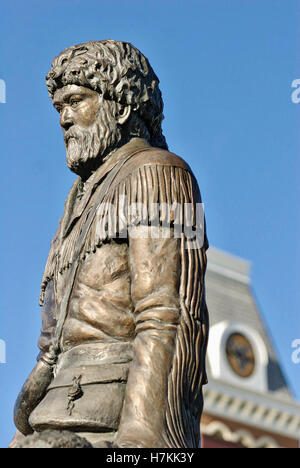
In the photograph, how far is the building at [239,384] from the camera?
35.0 metres

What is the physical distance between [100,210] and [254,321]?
37565mm

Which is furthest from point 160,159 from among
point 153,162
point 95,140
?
point 95,140

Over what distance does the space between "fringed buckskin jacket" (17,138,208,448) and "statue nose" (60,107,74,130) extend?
331 millimetres

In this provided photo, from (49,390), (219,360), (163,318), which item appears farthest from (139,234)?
(219,360)

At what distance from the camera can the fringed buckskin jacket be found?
12.5 feet

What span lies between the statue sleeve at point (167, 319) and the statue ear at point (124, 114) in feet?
1.36

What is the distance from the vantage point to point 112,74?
4523mm

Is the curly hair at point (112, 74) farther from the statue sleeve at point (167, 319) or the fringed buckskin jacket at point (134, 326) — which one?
the statue sleeve at point (167, 319)

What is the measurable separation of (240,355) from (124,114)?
33448mm

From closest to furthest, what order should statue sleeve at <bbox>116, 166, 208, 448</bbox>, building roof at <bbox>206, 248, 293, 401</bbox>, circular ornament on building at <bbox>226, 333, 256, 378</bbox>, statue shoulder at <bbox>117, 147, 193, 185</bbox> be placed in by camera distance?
statue sleeve at <bbox>116, 166, 208, 448</bbox> → statue shoulder at <bbox>117, 147, 193, 185</bbox> → circular ornament on building at <bbox>226, 333, 256, 378</bbox> → building roof at <bbox>206, 248, 293, 401</bbox>

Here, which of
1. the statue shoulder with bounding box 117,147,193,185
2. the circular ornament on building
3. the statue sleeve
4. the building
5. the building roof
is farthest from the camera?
the building roof

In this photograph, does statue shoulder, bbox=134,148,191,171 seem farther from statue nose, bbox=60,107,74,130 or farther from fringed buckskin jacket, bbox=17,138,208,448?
statue nose, bbox=60,107,74,130

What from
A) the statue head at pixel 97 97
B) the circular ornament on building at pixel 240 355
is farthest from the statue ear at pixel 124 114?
the circular ornament on building at pixel 240 355

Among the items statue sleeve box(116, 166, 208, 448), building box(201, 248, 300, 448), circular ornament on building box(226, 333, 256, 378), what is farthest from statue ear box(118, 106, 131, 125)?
circular ornament on building box(226, 333, 256, 378)
